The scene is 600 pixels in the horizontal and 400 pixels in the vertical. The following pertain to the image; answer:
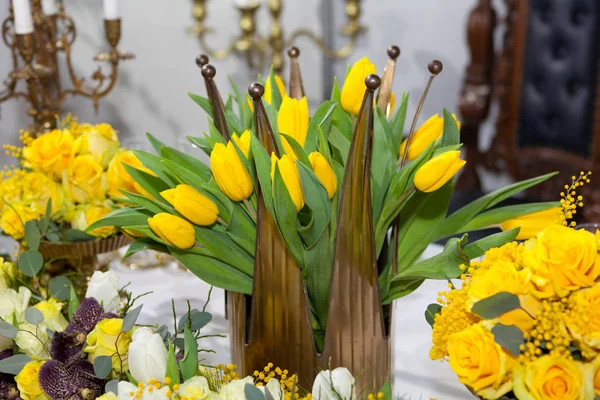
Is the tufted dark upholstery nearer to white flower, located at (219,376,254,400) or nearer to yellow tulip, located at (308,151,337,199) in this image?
yellow tulip, located at (308,151,337,199)

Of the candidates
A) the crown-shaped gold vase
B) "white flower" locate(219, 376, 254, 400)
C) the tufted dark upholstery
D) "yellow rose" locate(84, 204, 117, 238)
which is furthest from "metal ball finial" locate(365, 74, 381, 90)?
the tufted dark upholstery

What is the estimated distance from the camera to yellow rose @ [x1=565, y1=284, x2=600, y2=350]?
0.57 m

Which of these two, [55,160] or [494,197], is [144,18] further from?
[494,197]

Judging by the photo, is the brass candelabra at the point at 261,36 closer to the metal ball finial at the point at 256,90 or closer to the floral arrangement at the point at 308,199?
the floral arrangement at the point at 308,199

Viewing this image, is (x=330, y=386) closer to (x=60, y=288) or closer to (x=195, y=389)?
(x=195, y=389)

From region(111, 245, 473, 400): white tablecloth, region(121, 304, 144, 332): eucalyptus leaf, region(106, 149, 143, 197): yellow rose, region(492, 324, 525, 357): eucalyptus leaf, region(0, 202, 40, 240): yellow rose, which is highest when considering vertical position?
region(106, 149, 143, 197): yellow rose

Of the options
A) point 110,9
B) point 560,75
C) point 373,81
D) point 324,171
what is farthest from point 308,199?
point 560,75

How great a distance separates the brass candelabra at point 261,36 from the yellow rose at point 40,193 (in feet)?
5.36

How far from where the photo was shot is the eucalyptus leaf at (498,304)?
59 cm

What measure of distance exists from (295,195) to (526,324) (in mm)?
246

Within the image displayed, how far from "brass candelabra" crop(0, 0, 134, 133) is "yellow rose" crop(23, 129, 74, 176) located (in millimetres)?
536

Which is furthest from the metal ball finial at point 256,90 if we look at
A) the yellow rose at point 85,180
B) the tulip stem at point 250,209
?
the yellow rose at point 85,180

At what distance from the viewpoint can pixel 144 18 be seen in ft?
8.16

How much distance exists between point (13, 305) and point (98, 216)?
0.26 meters
